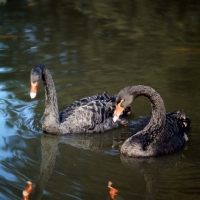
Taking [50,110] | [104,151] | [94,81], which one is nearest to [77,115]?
[50,110]

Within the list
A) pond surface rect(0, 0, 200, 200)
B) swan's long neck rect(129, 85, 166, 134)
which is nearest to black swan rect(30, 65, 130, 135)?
pond surface rect(0, 0, 200, 200)

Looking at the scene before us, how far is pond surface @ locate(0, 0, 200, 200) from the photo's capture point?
462 cm

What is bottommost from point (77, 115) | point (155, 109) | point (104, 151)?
point (104, 151)

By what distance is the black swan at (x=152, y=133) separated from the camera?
5.04 m

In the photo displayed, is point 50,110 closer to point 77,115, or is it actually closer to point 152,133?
point 77,115

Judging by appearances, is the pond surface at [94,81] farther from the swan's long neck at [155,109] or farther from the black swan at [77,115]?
the swan's long neck at [155,109]

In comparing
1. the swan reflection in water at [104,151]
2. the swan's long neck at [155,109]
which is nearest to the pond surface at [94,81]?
the swan reflection in water at [104,151]

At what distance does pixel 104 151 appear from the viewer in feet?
17.4

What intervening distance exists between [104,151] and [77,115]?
69 centimetres

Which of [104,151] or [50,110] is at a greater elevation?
[50,110]

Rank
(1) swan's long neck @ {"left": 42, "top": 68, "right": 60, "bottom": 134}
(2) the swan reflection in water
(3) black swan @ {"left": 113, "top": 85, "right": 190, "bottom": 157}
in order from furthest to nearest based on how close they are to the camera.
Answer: (1) swan's long neck @ {"left": 42, "top": 68, "right": 60, "bottom": 134}
(3) black swan @ {"left": 113, "top": 85, "right": 190, "bottom": 157}
(2) the swan reflection in water

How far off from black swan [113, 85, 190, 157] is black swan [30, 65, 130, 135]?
570 mm

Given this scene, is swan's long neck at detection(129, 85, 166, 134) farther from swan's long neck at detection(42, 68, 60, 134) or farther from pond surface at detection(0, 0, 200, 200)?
swan's long neck at detection(42, 68, 60, 134)

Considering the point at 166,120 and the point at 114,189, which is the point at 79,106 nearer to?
the point at 166,120
